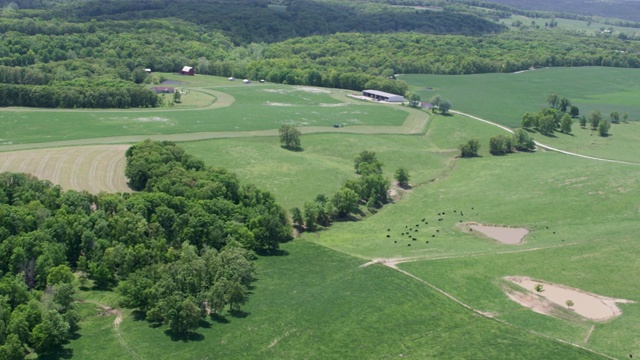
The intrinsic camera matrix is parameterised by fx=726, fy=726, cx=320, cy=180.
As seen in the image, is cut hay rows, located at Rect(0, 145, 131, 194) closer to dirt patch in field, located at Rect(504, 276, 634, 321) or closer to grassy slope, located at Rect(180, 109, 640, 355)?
grassy slope, located at Rect(180, 109, 640, 355)

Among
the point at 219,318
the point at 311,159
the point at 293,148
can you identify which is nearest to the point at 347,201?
the point at 311,159

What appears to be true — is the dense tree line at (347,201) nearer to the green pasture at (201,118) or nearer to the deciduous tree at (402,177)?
the deciduous tree at (402,177)

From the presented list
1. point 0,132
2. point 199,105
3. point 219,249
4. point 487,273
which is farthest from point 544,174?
point 0,132

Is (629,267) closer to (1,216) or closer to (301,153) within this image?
(301,153)

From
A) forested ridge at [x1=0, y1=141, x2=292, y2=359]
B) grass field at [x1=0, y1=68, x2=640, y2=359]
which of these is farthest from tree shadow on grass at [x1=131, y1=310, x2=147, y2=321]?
forested ridge at [x1=0, y1=141, x2=292, y2=359]

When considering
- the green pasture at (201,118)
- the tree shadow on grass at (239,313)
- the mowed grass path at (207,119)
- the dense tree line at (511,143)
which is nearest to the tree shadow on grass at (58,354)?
the tree shadow on grass at (239,313)

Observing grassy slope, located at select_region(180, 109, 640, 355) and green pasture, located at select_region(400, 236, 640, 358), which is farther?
grassy slope, located at select_region(180, 109, 640, 355)
